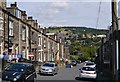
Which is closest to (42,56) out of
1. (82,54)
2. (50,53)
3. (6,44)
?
(50,53)

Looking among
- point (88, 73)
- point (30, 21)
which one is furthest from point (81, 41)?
point (88, 73)

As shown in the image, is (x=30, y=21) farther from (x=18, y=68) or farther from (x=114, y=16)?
(x=114, y=16)

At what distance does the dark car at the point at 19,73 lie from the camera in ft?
68.5

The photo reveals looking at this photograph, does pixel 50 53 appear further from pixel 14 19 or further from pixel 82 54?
pixel 82 54

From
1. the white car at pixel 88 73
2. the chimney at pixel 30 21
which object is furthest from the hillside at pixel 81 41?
the white car at pixel 88 73

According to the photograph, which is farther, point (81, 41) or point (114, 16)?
point (81, 41)

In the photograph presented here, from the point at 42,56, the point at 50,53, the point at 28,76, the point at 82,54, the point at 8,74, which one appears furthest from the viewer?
the point at 82,54

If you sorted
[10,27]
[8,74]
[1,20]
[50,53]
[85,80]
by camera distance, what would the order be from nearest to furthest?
[8,74]
[85,80]
[1,20]
[10,27]
[50,53]

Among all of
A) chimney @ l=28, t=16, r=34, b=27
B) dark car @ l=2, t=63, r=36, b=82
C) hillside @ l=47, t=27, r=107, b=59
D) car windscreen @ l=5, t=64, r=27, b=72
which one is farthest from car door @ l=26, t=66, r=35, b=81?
hillside @ l=47, t=27, r=107, b=59

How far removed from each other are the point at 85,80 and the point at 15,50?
52.1ft

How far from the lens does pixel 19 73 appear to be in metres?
21.7

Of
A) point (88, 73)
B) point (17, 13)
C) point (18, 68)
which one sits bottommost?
point (88, 73)

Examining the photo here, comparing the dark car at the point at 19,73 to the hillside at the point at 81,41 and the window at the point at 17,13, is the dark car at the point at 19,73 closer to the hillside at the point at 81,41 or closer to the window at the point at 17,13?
the window at the point at 17,13

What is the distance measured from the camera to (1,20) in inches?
1478
